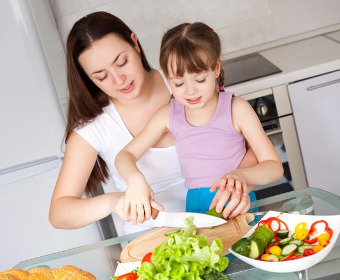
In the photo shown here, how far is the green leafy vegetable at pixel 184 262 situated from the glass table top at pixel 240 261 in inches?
6.4

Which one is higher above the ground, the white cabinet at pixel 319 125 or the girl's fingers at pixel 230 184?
the girl's fingers at pixel 230 184

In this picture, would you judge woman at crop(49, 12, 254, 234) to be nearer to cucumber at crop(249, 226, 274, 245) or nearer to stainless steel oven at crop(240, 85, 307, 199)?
cucumber at crop(249, 226, 274, 245)

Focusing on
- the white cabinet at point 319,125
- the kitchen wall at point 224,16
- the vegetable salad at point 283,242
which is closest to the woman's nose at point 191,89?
the vegetable salad at point 283,242

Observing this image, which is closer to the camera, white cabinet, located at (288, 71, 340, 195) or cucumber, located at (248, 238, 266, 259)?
cucumber, located at (248, 238, 266, 259)

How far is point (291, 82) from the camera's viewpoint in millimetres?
2566

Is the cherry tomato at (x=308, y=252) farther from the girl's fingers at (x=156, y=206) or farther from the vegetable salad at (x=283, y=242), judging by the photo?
the girl's fingers at (x=156, y=206)

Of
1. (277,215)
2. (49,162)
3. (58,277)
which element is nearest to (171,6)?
(49,162)

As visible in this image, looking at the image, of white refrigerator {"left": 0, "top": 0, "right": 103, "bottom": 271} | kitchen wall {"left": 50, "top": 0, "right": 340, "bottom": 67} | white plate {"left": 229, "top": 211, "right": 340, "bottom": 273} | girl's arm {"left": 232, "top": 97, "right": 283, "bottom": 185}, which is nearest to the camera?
white plate {"left": 229, "top": 211, "right": 340, "bottom": 273}

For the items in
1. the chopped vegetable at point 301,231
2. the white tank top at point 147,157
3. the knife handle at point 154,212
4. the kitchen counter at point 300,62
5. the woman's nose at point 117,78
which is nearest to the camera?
the chopped vegetable at point 301,231

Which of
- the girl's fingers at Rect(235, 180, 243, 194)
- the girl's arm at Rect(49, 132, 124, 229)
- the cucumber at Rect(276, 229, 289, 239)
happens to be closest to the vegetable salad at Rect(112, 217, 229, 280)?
the cucumber at Rect(276, 229, 289, 239)

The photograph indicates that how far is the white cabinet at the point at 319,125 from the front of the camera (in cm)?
258

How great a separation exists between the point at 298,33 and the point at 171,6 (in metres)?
0.65

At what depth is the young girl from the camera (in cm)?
163

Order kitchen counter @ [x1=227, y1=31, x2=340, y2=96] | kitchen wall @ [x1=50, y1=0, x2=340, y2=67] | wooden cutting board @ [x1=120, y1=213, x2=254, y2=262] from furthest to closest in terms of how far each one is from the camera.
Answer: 1. kitchen wall @ [x1=50, y1=0, x2=340, y2=67]
2. kitchen counter @ [x1=227, y1=31, x2=340, y2=96]
3. wooden cutting board @ [x1=120, y1=213, x2=254, y2=262]
